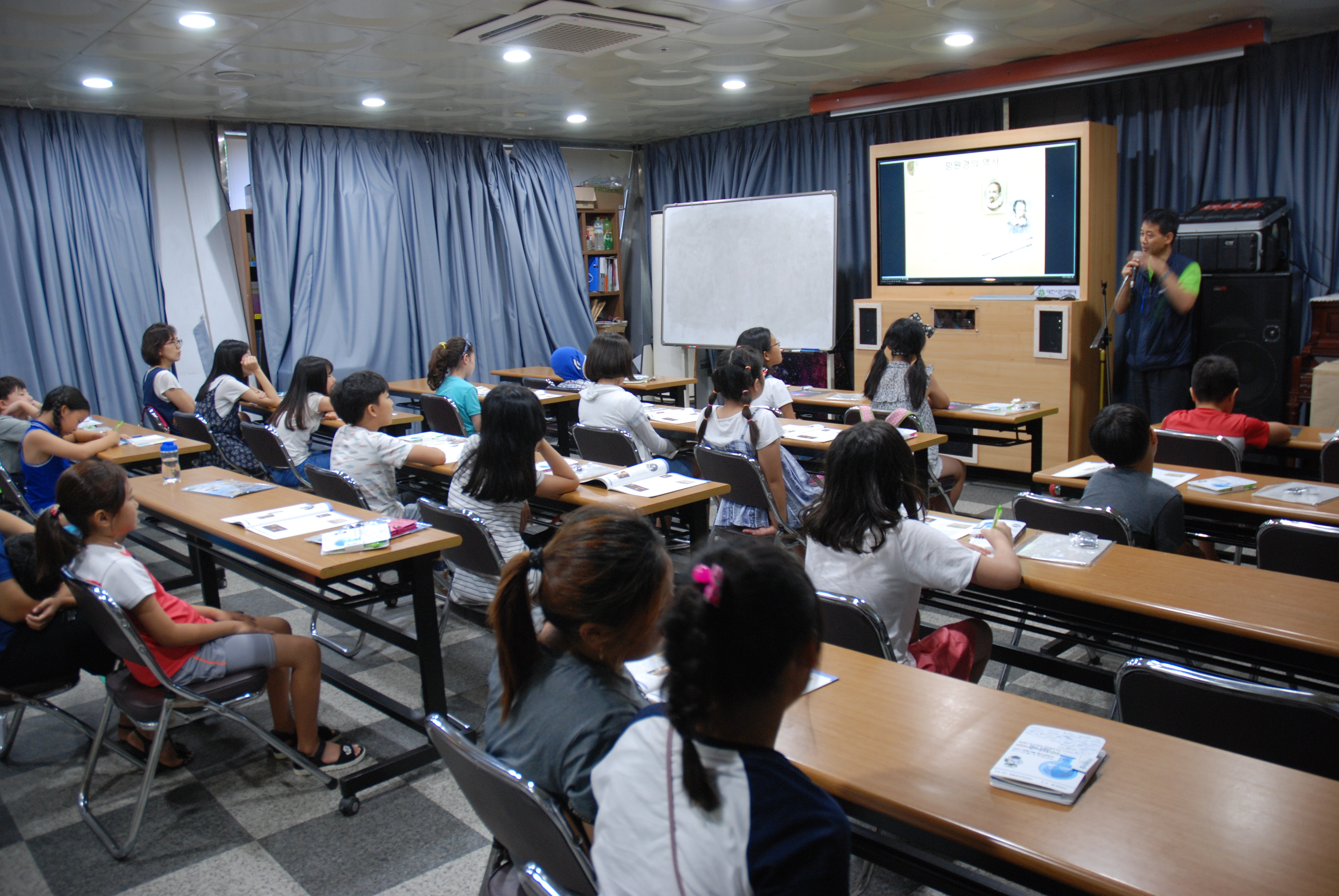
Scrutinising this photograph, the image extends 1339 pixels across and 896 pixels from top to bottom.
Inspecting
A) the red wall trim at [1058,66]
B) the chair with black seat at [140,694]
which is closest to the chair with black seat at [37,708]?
the chair with black seat at [140,694]

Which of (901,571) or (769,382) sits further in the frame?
(769,382)

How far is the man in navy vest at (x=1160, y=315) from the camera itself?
511cm

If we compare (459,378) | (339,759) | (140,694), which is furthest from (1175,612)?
(459,378)

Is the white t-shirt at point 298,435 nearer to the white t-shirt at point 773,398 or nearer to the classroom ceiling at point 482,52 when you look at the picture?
the classroom ceiling at point 482,52

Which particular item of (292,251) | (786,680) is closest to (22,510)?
(292,251)

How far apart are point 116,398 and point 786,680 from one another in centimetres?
692

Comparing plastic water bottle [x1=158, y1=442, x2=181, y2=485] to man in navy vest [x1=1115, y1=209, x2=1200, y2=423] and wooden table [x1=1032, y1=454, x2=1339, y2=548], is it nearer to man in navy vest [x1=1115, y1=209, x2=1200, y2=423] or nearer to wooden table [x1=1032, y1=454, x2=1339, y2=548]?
wooden table [x1=1032, y1=454, x2=1339, y2=548]

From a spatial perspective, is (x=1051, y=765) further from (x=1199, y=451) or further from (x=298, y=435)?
(x=298, y=435)

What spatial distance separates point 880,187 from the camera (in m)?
6.55

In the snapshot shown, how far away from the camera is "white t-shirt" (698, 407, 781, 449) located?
341 centimetres

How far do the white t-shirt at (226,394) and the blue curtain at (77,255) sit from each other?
88.9 inches

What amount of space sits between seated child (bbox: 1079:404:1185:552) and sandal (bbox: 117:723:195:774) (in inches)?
107

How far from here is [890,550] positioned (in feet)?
6.64

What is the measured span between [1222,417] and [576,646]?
320cm
